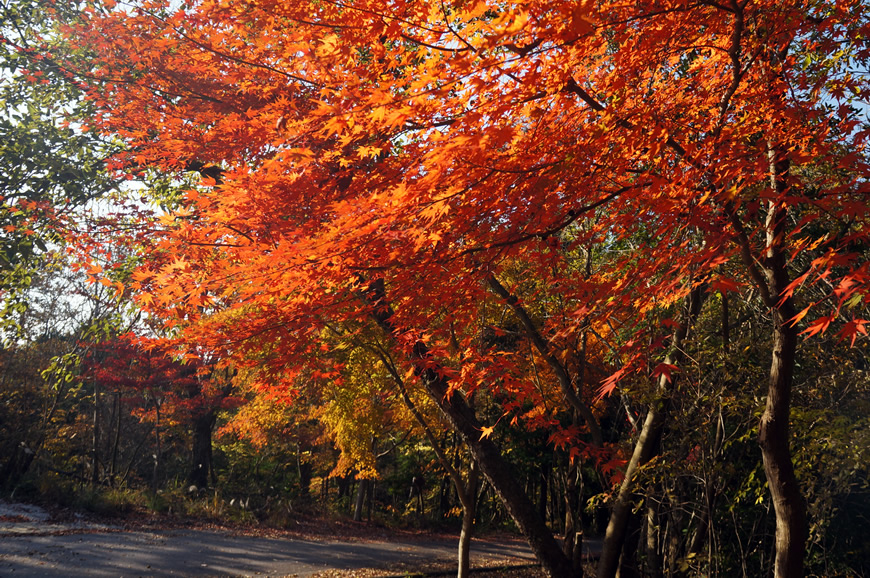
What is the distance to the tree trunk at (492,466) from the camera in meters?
5.85

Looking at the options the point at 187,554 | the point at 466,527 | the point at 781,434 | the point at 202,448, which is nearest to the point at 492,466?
the point at 466,527

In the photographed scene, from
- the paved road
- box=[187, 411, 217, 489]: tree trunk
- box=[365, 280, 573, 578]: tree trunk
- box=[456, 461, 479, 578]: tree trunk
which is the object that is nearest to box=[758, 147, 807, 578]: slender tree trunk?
Answer: box=[365, 280, 573, 578]: tree trunk

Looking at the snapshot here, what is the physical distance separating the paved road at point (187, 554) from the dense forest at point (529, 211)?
3975 mm

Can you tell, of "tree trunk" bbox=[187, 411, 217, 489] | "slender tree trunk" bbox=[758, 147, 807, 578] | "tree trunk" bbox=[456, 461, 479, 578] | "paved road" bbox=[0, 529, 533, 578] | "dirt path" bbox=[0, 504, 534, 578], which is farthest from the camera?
"tree trunk" bbox=[187, 411, 217, 489]

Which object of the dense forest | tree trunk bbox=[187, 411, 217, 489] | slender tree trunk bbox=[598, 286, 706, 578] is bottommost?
tree trunk bbox=[187, 411, 217, 489]

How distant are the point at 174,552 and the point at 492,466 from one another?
25.9 feet

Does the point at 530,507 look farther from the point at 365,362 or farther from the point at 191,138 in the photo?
the point at 191,138

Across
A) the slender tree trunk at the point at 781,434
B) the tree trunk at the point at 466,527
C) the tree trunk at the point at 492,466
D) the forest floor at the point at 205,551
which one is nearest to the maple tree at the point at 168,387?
the forest floor at the point at 205,551

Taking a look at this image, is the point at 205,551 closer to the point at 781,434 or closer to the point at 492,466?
the point at 492,466

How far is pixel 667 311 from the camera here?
21.9 feet

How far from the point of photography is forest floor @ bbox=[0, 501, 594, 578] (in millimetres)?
8914

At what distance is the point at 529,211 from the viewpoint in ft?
11.9

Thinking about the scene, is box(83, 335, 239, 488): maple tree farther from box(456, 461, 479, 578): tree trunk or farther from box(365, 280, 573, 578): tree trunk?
box(365, 280, 573, 578): tree trunk

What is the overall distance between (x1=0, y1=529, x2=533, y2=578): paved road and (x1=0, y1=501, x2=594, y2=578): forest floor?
0.6 inches
